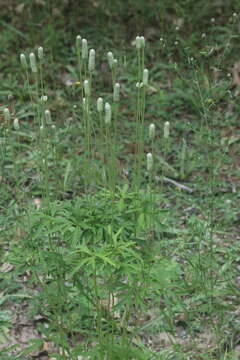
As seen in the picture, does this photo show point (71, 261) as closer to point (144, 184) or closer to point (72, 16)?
point (144, 184)

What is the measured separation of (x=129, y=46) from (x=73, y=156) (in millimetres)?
1768

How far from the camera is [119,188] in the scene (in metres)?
2.42

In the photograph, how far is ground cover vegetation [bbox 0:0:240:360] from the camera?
2.31m

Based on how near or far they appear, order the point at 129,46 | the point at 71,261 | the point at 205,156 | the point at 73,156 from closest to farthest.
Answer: the point at 71,261 → the point at 73,156 → the point at 205,156 → the point at 129,46

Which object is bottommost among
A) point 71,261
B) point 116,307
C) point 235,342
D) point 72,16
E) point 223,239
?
point 235,342

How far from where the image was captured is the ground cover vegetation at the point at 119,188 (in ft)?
7.59

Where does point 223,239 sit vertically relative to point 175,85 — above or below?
below

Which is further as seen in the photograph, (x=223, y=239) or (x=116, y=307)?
(x=223, y=239)

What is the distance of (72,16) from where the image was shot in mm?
5586

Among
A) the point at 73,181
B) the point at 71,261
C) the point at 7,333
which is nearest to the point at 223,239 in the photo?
the point at 73,181

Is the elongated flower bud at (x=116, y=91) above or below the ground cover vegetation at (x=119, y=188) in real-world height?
above

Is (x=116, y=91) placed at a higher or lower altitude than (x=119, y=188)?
higher

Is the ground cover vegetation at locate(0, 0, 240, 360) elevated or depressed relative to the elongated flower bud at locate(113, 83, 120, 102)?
depressed

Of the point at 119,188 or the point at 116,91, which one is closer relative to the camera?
the point at 116,91
